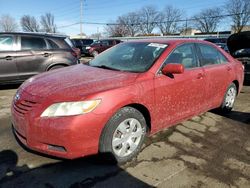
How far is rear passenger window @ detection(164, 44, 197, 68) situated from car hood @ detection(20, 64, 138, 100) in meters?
0.78

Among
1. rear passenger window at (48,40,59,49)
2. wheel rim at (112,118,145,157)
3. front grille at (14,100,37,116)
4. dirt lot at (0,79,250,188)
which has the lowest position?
dirt lot at (0,79,250,188)

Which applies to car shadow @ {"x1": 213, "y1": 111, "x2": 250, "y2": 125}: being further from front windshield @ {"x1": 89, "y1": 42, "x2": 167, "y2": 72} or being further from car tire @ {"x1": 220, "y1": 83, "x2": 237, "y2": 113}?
front windshield @ {"x1": 89, "y1": 42, "x2": 167, "y2": 72}

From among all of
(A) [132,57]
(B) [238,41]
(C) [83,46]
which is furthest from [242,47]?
(C) [83,46]

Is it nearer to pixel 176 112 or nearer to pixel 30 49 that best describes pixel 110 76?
pixel 176 112

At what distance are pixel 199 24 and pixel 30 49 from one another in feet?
237

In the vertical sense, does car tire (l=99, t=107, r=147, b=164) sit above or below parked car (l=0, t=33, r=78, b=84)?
below

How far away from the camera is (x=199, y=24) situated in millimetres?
74312

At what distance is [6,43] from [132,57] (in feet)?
14.5

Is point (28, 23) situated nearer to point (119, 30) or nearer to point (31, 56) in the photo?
point (119, 30)

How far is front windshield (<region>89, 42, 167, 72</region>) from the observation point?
3963mm

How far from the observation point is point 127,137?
344 centimetres

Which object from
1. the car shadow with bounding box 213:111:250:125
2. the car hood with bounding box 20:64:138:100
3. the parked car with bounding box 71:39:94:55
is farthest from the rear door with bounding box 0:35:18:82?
the parked car with bounding box 71:39:94:55

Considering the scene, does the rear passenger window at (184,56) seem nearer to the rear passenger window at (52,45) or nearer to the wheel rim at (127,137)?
the wheel rim at (127,137)

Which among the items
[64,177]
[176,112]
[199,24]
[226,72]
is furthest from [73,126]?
[199,24]
